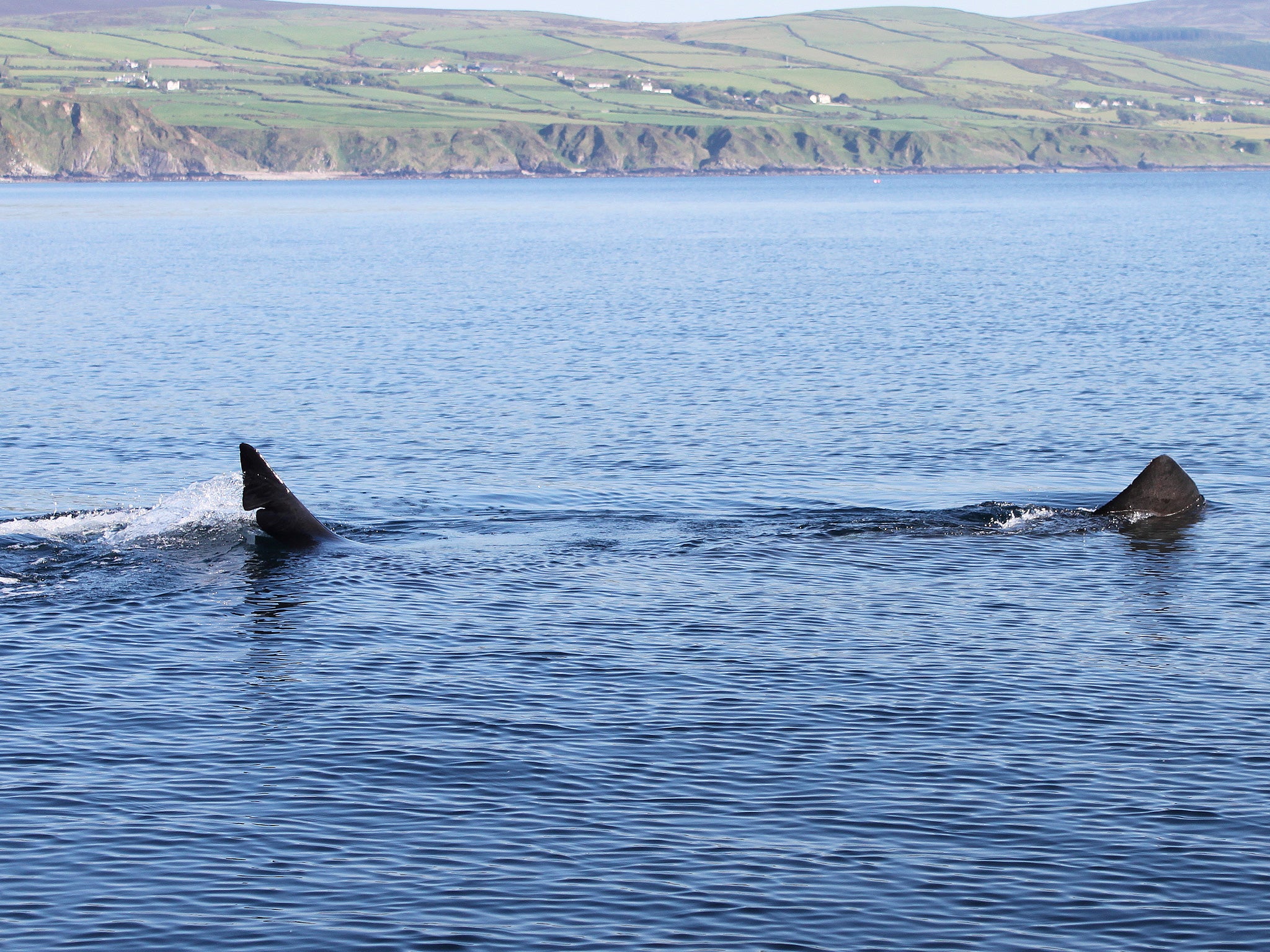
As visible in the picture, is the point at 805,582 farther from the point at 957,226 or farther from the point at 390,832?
the point at 957,226

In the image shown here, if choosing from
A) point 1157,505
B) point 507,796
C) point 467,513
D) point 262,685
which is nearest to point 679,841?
point 507,796

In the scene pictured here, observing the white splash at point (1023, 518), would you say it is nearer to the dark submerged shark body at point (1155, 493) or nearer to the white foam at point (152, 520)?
the dark submerged shark body at point (1155, 493)

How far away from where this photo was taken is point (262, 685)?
20969 mm

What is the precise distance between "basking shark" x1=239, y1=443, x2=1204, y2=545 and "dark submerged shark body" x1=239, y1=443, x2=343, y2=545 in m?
0.01

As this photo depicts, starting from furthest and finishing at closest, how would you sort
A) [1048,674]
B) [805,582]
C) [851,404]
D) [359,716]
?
[851,404]
[805,582]
[1048,674]
[359,716]

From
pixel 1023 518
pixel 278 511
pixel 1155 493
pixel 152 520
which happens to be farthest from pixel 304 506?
pixel 1155 493

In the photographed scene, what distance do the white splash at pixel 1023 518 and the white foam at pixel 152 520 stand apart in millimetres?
15579

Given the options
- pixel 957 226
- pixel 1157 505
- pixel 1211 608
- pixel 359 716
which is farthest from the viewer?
pixel 957 226

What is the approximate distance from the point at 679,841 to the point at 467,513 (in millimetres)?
17559

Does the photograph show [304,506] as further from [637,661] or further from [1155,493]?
[1155,493]

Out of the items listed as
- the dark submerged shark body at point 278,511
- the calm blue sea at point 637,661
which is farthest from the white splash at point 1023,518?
the dark submerged shark body at point 278,511

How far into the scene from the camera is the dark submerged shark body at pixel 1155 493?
31703 millimetres

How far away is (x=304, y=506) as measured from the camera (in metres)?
30.4

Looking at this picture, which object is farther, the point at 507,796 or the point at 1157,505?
the point at 1157,505
